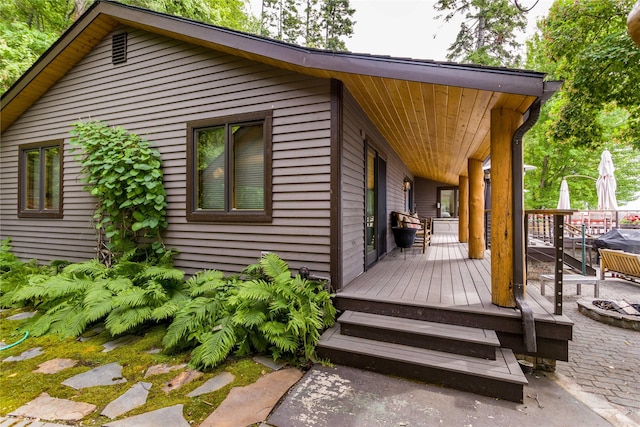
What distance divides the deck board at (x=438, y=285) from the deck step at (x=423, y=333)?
219 mm

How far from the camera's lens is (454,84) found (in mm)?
2531

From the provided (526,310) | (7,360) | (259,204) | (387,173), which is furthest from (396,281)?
(7,360)

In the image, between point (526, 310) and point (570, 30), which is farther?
point (570, 30)

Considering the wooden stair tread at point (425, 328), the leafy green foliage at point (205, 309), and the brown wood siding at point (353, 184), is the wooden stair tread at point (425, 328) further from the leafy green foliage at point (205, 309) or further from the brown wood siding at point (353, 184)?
the brown wood siding at point (353, 184)

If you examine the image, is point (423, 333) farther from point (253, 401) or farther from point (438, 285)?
point (253, 401)

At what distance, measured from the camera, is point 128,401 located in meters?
2.15

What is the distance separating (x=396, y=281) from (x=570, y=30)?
275 inches

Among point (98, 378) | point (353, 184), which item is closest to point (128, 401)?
point (98, 378)

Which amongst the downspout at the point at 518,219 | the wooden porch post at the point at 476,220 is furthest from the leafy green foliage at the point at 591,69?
the downspout at the point at 518,219

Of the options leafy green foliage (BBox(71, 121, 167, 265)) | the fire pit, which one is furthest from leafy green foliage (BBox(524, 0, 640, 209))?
leafy green foliage (BBox(71, 121, 167, 265))

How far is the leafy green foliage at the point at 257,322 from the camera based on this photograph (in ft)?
8.55

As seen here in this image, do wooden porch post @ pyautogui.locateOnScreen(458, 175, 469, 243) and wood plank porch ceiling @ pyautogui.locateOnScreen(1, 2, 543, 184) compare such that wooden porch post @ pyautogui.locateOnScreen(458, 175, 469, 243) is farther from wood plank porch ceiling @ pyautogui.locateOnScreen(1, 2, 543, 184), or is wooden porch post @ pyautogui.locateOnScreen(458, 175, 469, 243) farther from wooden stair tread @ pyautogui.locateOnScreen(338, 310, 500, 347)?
wooden stair tread @ pyautogui.locateOnScreen(338, 310, 500, 347)

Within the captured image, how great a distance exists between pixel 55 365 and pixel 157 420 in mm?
1558

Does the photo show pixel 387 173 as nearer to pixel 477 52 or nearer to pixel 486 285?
pixel 486 285
